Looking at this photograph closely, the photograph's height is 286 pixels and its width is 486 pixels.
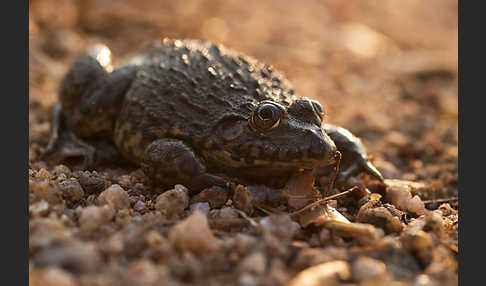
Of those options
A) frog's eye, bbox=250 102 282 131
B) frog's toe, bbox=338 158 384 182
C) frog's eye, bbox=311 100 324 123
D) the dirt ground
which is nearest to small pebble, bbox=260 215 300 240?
the dirt ground

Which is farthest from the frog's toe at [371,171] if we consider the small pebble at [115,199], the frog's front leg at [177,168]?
the small pebble at [115,199]

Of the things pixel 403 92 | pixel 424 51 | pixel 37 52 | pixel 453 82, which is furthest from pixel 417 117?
pixel 37 52

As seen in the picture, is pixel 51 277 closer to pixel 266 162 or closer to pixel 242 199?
pixel 242 199

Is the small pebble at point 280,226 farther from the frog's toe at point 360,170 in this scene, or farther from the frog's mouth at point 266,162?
the frog's toe at point 360,170

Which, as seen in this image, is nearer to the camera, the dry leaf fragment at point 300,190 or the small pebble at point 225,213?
the small pebble at point 225,213

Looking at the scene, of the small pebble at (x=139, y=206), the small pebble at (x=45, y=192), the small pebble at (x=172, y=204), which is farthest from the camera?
the small pebble at (x=139, y=206)

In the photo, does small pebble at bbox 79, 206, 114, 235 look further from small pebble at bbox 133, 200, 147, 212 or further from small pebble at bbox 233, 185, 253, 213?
small pebble at bbox 233, 185, 253, 213

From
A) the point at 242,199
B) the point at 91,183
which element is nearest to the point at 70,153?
the point at 91,183
